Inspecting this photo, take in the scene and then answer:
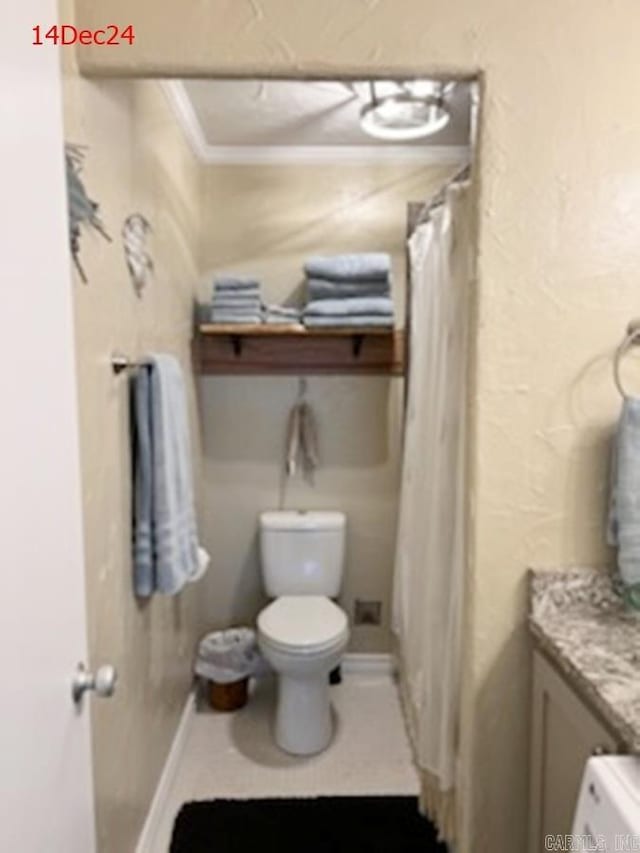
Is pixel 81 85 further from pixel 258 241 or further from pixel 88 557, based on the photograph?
pixel 258 241

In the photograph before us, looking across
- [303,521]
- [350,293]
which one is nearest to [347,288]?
[350,293]

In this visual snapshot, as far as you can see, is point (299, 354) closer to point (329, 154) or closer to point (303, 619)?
point (329, 154)

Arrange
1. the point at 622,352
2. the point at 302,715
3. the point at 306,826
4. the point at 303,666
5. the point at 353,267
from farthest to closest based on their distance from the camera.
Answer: the point at 353,267, the point at 302,715, the point at 303,666, the point at 306,826, the point at 622,352

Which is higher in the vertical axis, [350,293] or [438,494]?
→ [350,293]

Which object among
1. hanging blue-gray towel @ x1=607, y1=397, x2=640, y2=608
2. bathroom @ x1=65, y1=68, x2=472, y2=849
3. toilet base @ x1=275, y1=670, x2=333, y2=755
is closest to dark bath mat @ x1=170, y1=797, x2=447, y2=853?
bathroom @ x1=65, y1=68, x2=472, y2=849

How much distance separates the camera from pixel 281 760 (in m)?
2.38

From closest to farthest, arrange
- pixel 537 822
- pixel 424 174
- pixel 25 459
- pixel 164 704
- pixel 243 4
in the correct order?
1. pixel 25 459
2. pixel 243 4
3. pixel 537 822
4. pixel 164 704
5. pixel 424 174

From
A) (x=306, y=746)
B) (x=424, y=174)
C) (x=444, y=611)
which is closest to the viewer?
(x=444, y=611)

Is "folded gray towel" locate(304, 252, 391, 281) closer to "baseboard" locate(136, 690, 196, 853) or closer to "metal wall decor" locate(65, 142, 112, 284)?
"metal wall decor" locate(65, 142, 112, 284)

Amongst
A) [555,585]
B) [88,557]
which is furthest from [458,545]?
[88,557]

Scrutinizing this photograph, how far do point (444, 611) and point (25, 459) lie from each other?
129cm

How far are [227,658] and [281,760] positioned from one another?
461 millimetres

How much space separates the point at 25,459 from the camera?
2.87ft

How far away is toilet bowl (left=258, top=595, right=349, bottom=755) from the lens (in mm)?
2314
